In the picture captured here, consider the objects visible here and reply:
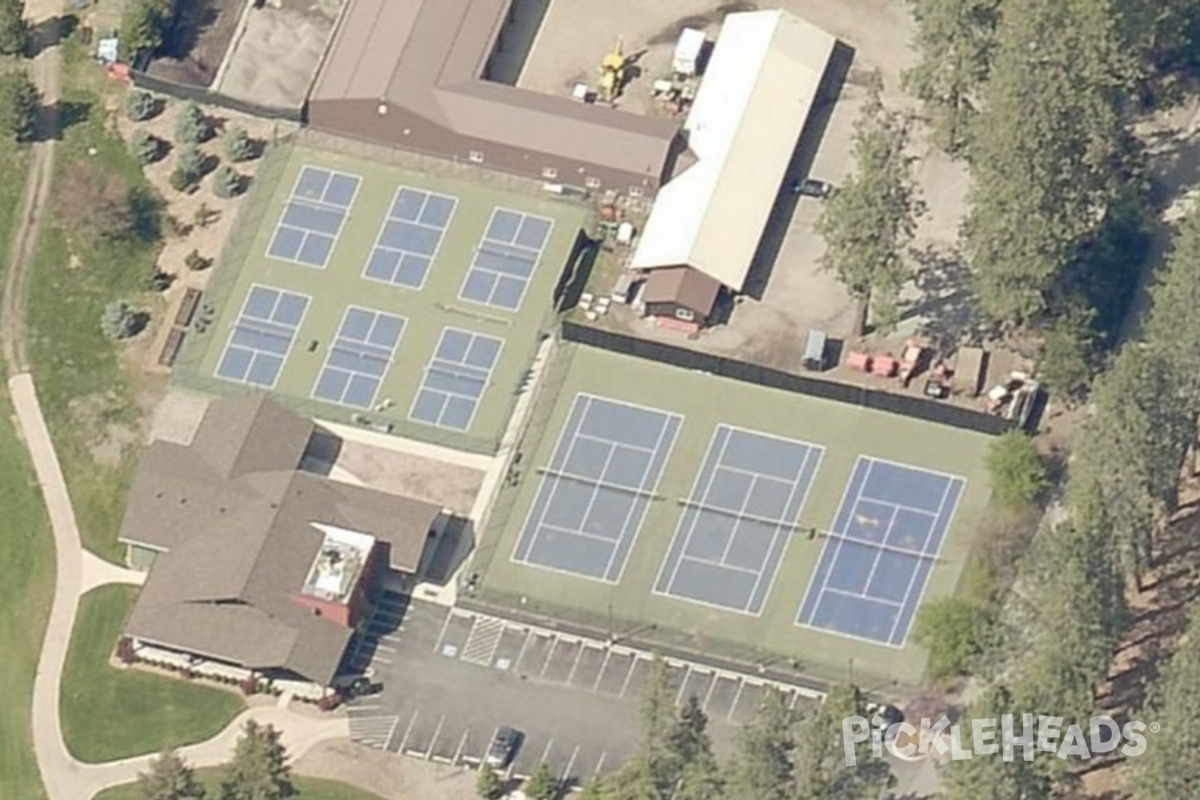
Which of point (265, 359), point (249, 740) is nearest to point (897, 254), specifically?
point (265, 359)

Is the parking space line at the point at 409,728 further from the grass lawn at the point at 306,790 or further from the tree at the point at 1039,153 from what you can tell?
the tree at the point at 1039,153

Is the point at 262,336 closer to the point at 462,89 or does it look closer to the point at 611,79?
the point at 462,89

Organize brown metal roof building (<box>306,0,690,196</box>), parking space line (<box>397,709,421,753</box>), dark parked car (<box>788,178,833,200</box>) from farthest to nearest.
→ 1. dark parked car (<box>788,178,833,200</box>)
2. brown metal roof building (<box>306,0,690,196</box>)
3. parking space line (<box>397,709,421,753</box>)

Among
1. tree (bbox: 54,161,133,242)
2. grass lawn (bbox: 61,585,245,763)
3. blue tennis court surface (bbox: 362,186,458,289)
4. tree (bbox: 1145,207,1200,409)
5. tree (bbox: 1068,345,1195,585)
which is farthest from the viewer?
tree (bbox: 54,161,133,242)

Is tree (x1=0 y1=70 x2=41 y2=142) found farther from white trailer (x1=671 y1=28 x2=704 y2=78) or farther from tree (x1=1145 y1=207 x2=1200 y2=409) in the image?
tree (x1=1145 y1=207 x2=1200 y2=409)

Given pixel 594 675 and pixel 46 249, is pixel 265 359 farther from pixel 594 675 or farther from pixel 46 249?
pixel 594 675

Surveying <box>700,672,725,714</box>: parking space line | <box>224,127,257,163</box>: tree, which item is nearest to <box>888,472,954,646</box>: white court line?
<box>700,672,725,714</box>: parking space line

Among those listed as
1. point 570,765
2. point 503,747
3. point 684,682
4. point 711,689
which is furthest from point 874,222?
point 503,747
